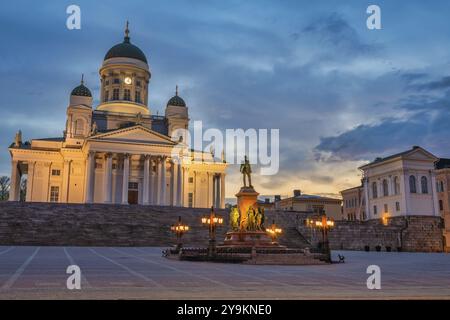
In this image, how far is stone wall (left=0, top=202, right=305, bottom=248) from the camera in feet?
142

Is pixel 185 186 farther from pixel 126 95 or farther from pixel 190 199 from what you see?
pixel 126 95

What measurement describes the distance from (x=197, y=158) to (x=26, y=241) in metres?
38.4

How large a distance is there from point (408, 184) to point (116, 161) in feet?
134

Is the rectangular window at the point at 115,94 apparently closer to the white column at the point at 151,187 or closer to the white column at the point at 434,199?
the white column at the point at 151,187

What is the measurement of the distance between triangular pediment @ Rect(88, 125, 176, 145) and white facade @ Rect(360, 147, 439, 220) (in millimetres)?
31352

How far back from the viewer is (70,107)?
242ft

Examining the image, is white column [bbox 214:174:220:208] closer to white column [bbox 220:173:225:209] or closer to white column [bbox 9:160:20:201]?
white column [bbox 220:173:225:209]

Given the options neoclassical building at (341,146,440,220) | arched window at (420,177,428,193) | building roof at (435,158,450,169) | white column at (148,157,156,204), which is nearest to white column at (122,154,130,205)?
white column at (148,157,156,204)

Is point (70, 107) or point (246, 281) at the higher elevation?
point (70, 107)

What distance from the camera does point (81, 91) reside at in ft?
249
